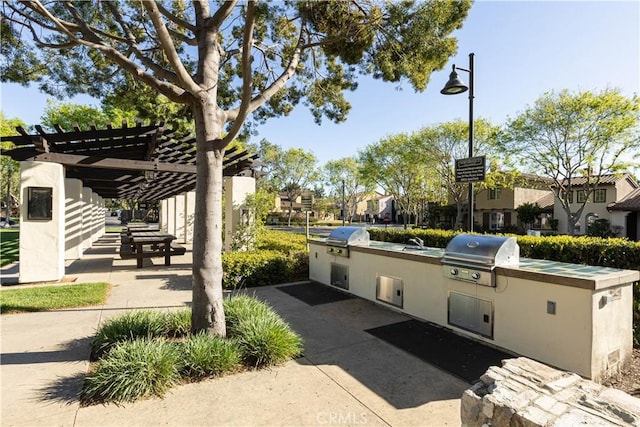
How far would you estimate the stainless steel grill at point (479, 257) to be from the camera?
4270 millimetres

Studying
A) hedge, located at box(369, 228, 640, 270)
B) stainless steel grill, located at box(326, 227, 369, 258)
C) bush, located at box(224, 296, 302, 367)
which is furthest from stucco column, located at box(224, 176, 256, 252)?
hedge, located at box(369, 228, 640, 270)

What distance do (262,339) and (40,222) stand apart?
755cm

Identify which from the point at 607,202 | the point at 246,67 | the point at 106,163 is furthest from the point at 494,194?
the point at 246,67

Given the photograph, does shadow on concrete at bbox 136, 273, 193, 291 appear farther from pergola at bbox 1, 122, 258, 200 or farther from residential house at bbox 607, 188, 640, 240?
residential house at bbox 607, 188, 640, 240

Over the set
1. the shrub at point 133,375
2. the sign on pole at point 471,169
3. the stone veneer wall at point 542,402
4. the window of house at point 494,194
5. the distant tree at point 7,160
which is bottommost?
the shrub at point 133,375

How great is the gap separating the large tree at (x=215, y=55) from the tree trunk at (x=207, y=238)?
0.01 m

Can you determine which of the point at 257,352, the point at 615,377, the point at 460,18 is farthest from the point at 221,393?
the point at 460,18

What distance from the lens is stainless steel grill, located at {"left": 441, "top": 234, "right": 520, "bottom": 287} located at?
4.27 m

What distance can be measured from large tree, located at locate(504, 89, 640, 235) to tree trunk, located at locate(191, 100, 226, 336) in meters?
19.1

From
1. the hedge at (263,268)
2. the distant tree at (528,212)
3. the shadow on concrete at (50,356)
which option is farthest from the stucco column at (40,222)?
the distant tree at (528,212)

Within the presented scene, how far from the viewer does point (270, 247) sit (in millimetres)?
10523

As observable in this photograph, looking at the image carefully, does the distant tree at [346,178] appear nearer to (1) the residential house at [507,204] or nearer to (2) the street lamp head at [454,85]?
(1) the residential house at [507,204]

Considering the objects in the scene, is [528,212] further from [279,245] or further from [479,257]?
[479,257]

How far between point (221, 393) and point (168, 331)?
181 centimetres
